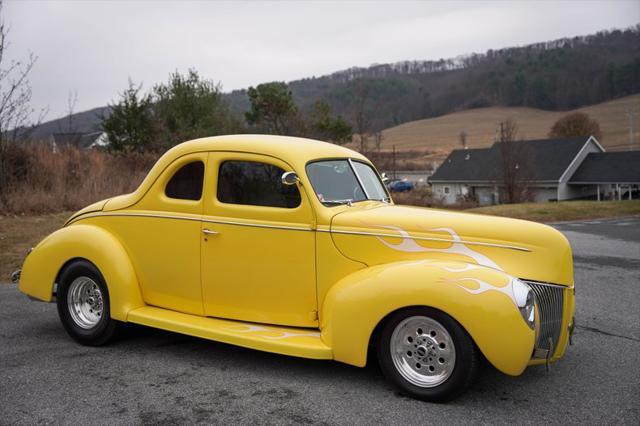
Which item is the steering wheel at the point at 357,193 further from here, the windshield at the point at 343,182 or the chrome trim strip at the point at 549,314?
the chrome trim strip at the point at 549,314

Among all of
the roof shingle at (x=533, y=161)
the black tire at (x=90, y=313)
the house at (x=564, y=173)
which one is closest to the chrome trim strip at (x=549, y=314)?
the black tire at (x=90, y=313)

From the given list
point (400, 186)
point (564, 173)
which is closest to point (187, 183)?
point (564, 173)

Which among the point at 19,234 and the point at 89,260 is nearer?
the point at 89,260

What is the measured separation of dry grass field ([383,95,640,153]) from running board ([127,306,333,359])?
86.4 meters

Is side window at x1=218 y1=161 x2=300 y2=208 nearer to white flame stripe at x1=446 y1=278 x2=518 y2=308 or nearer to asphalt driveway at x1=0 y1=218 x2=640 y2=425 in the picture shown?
asphalt driveway at x1=0 y1=218 x2=640 y2=425

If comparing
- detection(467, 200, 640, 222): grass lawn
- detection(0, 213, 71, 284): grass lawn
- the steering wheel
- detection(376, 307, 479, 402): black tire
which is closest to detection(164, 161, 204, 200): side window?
the steering wheel

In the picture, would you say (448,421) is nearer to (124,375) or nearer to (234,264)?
(234,264)

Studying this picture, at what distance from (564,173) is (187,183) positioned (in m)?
46.7

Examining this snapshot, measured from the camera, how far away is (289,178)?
481 cm

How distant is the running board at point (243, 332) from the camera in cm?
448

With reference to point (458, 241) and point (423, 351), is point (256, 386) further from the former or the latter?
point (458, 241)

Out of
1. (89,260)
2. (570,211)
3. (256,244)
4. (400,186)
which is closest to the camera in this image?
(256,244)

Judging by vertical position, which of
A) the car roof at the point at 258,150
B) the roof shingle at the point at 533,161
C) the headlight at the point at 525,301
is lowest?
the headlight at the point at 525,301

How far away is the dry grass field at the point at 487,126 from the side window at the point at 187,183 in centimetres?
8608
